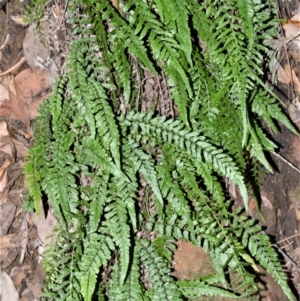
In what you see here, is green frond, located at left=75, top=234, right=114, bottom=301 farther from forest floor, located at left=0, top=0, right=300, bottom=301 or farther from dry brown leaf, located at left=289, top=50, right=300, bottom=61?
dry brown leaf, located at left=289, top=50, right=300, bottom=61

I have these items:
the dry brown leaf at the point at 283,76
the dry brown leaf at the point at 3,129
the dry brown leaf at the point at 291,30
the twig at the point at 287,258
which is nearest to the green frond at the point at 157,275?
the twig at the point at 287,258

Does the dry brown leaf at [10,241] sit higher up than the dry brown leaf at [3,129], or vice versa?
the dry brown leaf at [3,129]

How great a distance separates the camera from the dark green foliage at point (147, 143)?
232cm

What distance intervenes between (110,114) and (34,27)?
0.97 metres

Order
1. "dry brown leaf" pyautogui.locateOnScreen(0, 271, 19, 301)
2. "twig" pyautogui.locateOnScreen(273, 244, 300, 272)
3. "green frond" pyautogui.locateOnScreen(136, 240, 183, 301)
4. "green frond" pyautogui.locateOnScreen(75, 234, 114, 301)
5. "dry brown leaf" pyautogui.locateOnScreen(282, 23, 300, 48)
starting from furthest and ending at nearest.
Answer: "twig" pyautogui.locateOnScreen(273, 244, 300, 272) → "dry brown leaf" pyautogui.locateOnScreen(282, 23, 300, 48) → "dry brown leaf" pyautogui.locateOnScreen(0, 271, 19, 301) → "green frond" pyautogui.locateOnScreen(136, 240, 183, 301) → "green frond" pyautogui.locateOnScreen(75, 234, 114, 301)

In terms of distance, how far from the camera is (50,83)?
2.87 m

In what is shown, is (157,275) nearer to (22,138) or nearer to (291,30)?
(22,138)

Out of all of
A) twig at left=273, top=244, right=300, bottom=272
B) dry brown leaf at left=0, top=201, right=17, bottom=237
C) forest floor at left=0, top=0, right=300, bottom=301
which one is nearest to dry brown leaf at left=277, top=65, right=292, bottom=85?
forest floor at left=0, top=0, right=300, bottom=301

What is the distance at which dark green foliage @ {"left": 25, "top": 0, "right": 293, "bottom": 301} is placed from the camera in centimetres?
232

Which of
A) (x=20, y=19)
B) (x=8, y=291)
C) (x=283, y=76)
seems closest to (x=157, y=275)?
(x=8, y=291)

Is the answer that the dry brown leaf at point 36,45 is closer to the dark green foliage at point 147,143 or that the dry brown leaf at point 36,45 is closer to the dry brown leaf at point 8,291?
the dark green foliage at point 147,143

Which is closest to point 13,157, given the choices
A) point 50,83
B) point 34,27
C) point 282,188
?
point 50,83

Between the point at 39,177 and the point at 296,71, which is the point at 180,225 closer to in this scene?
the point at 39,177

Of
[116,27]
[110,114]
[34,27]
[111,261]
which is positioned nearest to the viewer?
[110,114]
